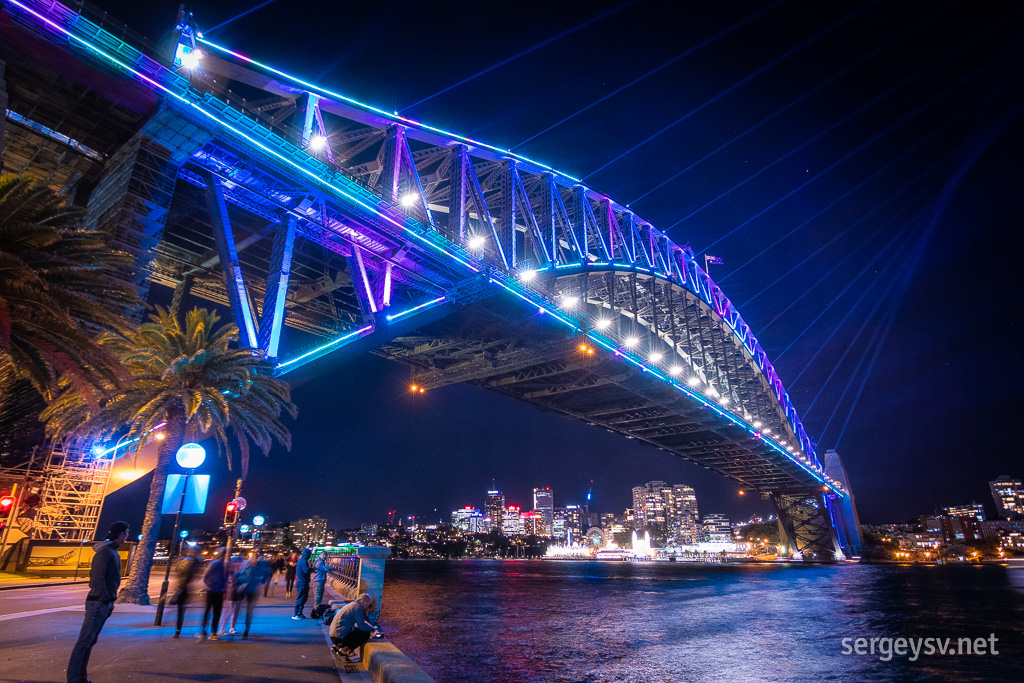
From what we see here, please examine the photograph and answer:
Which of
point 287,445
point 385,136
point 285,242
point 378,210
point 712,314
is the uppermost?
point 712,314

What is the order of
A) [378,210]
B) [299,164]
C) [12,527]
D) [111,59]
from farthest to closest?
[12,527] → [378,210] → [299,164] → [111,59]

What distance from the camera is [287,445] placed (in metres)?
18.5

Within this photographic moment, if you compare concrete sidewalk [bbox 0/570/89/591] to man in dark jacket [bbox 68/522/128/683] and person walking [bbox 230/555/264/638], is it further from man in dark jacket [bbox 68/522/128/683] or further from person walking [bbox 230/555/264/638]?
man in dark jacket [bbox 68/522/128/683]

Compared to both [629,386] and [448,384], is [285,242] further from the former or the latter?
[629,386]

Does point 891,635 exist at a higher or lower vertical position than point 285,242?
lower

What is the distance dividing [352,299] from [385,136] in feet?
31.6

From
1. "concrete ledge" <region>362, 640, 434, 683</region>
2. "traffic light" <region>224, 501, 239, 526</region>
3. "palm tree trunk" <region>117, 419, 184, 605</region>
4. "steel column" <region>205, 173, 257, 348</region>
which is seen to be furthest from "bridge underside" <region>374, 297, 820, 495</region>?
"concrete ledge" <region>362, 640, 434, 683</region>

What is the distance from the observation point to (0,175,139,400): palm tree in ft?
29.7

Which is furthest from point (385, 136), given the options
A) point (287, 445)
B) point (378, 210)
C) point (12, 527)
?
point (12, 527)

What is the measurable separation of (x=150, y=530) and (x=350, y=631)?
39.6ft

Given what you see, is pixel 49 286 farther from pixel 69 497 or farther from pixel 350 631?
pixel 69 497

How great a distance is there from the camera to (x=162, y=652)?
8047 mm

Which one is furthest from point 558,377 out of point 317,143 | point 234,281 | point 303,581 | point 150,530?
point 303,581

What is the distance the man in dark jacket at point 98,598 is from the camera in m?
5.56
